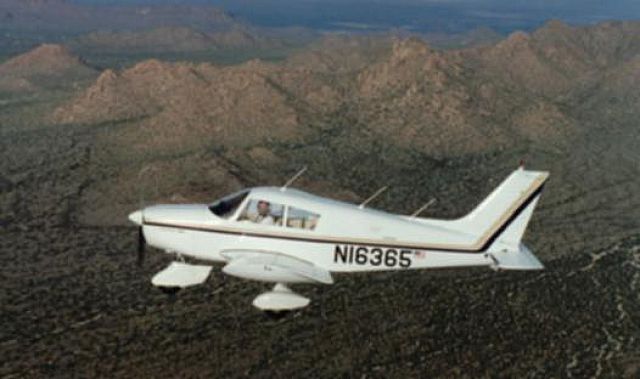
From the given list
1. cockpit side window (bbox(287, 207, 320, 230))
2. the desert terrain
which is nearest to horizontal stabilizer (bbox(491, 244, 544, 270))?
cockpit side window (bbox(287, 207, 320, 230))

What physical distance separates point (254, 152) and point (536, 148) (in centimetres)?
3703

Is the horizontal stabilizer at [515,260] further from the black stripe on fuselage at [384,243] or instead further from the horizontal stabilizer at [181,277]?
the horizontal stabilizer at [181,277]

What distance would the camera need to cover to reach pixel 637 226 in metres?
68.5

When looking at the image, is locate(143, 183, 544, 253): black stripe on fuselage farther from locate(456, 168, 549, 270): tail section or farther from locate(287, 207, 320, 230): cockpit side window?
locate(287, 207, 320, 230): cockpit side window

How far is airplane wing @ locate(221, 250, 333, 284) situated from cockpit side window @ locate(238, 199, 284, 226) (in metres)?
1.13

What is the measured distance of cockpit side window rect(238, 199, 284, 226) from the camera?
27.7 meters

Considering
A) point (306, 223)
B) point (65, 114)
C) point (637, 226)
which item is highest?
point (306, 223)

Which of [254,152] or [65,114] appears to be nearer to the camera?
[254,152]

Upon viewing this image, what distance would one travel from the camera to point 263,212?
91.1 feet

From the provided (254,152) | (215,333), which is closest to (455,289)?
(215,333)

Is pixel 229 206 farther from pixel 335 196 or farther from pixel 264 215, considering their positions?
pixel 335 196

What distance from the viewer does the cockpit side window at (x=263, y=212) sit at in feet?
90.9

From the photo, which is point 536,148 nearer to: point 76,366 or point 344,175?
point 344,175

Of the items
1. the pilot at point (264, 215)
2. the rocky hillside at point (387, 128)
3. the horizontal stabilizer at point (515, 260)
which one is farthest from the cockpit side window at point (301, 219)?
the rocky hillside at point (387, 128)
